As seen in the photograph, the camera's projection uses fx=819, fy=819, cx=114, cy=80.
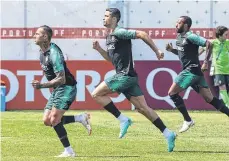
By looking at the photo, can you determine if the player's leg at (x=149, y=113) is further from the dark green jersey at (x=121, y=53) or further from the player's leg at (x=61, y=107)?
the player's leg at (x=61, y=107)

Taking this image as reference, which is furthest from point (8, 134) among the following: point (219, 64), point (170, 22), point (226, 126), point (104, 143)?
point (170, 22)

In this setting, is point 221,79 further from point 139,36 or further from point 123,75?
point 139,36

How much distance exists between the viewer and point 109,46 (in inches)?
535

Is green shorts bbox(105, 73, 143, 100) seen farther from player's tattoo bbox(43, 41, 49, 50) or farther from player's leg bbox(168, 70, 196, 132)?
player's leg bbox(168, 70, 196, 132)

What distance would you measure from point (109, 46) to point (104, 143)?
1938mm

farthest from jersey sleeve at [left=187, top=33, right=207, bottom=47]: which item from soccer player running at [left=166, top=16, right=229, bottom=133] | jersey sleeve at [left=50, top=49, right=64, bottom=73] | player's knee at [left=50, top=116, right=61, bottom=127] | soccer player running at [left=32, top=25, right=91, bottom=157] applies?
player's knee at [left=50, top=116, right=61, bottom=127]

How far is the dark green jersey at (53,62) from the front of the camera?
483 inches

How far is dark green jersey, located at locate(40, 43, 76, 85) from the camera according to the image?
12273mm

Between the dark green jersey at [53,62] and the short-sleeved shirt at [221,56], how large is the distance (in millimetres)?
10475

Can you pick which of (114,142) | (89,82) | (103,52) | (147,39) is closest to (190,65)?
(114,142)

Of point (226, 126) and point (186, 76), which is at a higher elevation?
point (186, 76)

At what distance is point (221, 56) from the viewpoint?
75.2 ft

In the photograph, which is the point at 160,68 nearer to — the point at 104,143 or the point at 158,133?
the point at 158,133

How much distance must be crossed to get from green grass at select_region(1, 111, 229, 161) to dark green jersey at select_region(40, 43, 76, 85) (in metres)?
1.22
